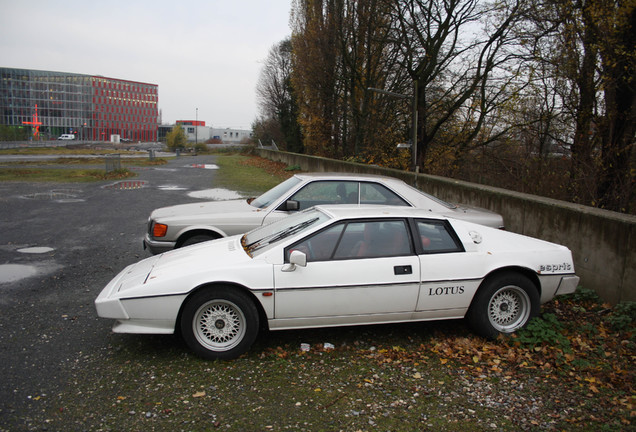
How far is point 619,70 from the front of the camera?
10.6 metres

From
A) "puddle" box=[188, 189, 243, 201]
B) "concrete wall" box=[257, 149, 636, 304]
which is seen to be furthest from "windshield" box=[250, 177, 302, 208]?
"puddle" box=[188, 189, 243, 201]

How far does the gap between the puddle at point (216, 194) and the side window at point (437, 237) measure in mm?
12112

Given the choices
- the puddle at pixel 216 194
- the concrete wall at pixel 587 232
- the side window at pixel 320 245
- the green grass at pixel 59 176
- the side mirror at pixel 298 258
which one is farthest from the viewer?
the green grass at pixel 59 176

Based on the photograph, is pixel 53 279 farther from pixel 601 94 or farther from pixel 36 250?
pixel 601 94

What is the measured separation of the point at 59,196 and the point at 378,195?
13.2 m

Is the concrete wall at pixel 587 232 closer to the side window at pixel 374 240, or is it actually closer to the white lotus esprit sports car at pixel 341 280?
the white lotus esprit sports car at pixel 341 280

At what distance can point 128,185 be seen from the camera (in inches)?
823

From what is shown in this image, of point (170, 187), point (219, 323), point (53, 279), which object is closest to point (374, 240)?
point (219, 323)

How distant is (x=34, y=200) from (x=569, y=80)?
51.0 ft

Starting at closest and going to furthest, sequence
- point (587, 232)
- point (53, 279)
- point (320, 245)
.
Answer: point (320, 245) → point (587, 232) → point (53, 279)

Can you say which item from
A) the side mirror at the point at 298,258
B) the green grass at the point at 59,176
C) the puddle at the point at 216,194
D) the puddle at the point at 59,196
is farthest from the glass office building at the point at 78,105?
the side mirror at the point at 298,258

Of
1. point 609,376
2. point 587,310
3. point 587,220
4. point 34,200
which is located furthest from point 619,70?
point 34,200

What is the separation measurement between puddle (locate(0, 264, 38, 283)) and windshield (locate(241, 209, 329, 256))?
3.78 m

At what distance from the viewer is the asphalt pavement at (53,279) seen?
4145mm
